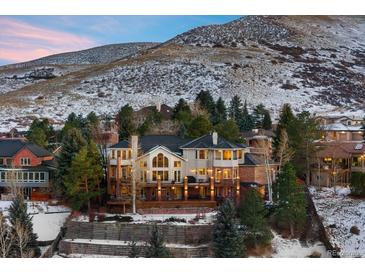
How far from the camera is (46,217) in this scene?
41.1 meters

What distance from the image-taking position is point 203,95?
287ft

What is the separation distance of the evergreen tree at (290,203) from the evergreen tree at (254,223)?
2.04 m

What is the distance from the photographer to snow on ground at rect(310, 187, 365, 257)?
3694 cm

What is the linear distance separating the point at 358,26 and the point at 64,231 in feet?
566

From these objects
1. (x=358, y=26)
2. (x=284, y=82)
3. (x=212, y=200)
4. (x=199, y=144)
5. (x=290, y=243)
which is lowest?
(x=290, y=243)

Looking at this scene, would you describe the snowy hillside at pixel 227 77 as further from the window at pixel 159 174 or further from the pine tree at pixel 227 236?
the pine tree at pixel 227 236

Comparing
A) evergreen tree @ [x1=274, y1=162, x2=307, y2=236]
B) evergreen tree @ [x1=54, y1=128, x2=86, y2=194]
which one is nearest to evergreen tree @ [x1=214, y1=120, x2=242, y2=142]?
evergreen tree @ [x1=274, y1=162, x2=307, y2=236]

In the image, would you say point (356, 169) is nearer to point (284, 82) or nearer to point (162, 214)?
point (162, 214)

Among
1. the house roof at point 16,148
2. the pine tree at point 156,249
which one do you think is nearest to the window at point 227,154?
the pine tree at point 156,249

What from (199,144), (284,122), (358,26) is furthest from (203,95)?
(358,26)

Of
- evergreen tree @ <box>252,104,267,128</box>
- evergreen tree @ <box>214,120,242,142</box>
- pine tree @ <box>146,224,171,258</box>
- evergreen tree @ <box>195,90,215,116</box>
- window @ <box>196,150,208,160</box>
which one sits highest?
evergreen tree @ <box>195,90,215,116</box>

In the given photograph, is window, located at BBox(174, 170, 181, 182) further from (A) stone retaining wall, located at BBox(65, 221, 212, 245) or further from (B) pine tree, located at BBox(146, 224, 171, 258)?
(B) pine tree, located at BBox(146, 224, 171, 258)

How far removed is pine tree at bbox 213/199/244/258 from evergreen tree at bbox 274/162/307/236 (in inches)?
193

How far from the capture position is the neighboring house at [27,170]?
47.1m
